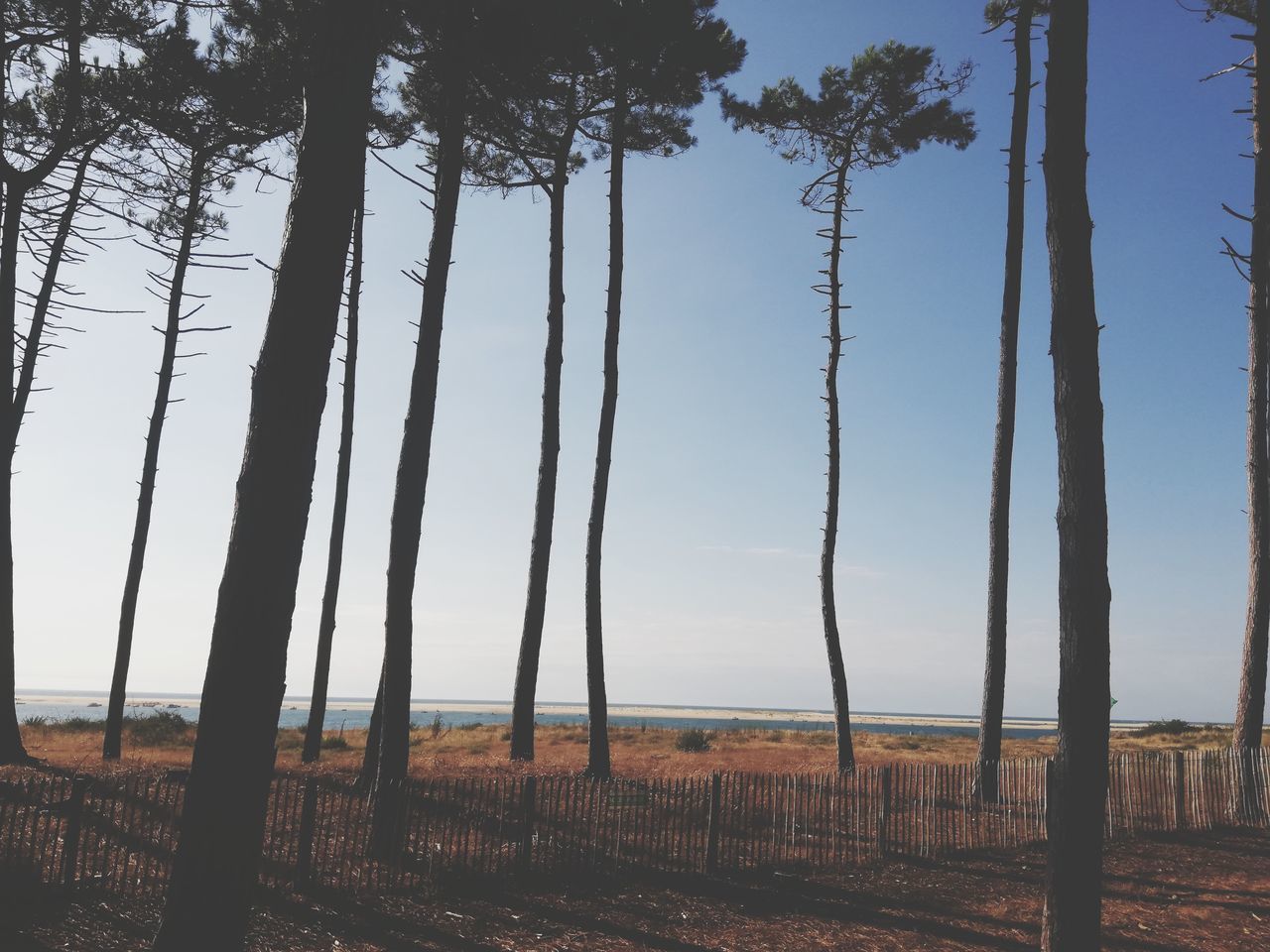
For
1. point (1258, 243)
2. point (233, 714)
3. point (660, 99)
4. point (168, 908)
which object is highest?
point (660, 99)

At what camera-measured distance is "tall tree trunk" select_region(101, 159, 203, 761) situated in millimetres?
17469

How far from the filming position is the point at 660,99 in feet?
60.7

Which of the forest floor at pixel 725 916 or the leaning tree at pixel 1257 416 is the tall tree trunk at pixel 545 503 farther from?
the leaning tree at pixel 1257 416

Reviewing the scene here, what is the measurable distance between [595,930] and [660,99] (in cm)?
1677

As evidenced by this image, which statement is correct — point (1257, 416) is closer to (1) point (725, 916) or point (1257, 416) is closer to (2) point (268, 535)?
(1) point (725, 916)

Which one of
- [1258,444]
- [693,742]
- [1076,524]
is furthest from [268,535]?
[693,742]

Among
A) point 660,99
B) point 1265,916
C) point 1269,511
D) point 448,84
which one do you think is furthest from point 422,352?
point 1269,511

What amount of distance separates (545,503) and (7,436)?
33.7 ft

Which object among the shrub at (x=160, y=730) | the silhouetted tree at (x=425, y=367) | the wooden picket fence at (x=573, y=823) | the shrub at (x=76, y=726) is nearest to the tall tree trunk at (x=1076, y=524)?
the wooden picket fence at (x=573, y=823)

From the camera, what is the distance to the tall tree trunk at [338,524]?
58.4 ft

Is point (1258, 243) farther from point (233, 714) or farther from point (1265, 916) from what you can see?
point (233, 714)

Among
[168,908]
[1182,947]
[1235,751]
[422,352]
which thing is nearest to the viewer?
[168,908]

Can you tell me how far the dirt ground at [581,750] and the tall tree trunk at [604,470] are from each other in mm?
919

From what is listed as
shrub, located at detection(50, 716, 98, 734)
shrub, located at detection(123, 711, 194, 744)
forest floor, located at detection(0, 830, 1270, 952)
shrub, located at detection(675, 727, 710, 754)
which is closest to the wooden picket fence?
forest floor, located at detection(0, 830, 1270, 952)
